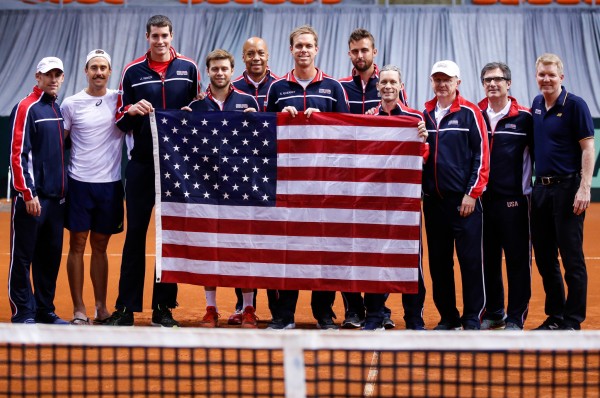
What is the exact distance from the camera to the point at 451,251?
7172 millimetres

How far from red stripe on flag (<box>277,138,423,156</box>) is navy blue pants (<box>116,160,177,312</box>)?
3.58 feet

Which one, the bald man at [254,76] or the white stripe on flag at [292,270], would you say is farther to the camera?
the bald man at [254,76]

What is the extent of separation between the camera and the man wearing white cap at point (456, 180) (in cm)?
692

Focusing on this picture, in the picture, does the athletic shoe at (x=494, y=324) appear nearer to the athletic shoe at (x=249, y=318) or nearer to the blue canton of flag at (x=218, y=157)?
the athletic shoe at (x=249, y=318)

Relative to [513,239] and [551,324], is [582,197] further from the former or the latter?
[551,324]

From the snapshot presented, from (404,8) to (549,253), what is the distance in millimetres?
14669

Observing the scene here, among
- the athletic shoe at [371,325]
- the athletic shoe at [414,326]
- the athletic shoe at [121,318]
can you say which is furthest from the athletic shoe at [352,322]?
the athletic shoe at [121,318]

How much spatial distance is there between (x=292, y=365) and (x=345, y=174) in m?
3.46

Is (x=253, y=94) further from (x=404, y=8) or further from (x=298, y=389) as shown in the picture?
(x=404, y=8)

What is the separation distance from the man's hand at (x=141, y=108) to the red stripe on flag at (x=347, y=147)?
3.26 ft

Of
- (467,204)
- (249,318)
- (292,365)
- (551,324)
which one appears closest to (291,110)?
(467,204)

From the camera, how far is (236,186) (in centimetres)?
712

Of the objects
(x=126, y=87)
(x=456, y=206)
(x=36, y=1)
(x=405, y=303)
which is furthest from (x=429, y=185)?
(x=36, y=1)

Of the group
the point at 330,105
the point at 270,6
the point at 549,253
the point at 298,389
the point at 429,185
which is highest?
the point at 270,6
